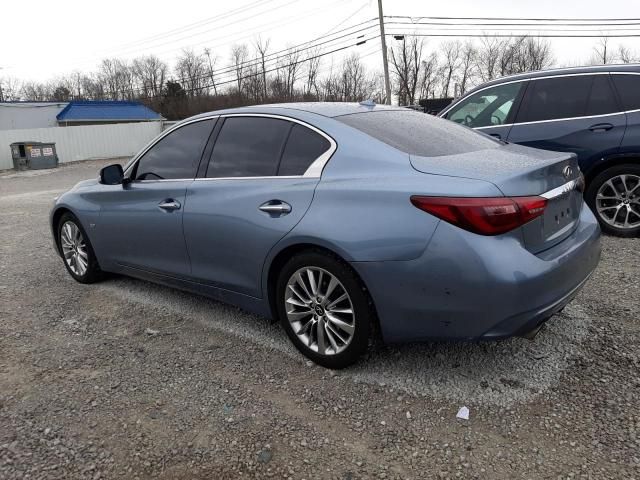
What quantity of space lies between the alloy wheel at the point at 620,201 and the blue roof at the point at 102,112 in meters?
49.0

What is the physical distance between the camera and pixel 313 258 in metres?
2.89

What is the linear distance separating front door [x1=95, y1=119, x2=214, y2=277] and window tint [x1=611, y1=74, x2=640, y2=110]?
4.31 m

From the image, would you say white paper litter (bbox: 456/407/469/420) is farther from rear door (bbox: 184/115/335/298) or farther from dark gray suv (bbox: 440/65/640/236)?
dark gray suv (bbox: 440/65/640/236)

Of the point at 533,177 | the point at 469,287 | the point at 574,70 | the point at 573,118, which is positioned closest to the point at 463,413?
the point at 469,287

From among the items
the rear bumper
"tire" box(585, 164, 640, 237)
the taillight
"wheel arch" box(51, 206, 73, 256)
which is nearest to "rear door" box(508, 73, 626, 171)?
"tire" box(585, 164, 640, 237)

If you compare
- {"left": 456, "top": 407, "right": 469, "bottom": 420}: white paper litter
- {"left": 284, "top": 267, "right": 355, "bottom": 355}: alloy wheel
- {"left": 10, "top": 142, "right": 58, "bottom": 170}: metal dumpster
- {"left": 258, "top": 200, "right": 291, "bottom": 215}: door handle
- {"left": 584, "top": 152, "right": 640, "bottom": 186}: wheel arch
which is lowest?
{"left": 456, "top": 407, "right": 469, "bottom": 420}: white paper litter

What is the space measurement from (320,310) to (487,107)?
14.4 feet

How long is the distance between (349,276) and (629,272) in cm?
307

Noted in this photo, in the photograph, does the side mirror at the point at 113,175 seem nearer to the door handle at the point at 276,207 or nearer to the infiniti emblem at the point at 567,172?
the door handle at the point at 276,207

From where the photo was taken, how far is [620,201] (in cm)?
541

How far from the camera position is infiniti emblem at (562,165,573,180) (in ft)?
9.58

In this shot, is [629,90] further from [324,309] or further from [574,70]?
[324,309]

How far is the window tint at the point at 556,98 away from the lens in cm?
558

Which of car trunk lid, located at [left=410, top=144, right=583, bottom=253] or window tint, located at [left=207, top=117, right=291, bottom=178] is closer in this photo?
car trunk lid, located at [left=410, top=144, right=583, bottom=253]
